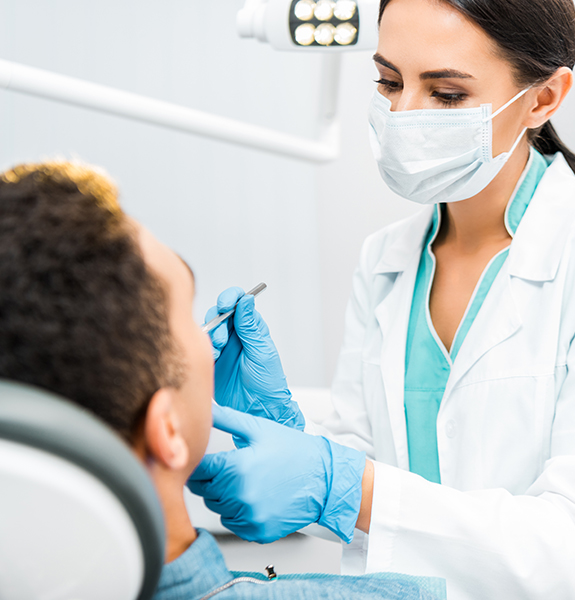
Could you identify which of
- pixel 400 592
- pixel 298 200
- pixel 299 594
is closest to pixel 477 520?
pixel 400 592

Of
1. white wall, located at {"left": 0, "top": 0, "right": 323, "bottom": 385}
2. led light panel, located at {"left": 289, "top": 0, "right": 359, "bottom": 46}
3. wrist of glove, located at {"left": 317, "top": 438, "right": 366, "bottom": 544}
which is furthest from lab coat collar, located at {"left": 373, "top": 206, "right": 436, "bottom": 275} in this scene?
white wall, located at {"left": 0, "top": 0, "right": 323, "bottom": 385}

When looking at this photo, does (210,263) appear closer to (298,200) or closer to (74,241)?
(298,200)

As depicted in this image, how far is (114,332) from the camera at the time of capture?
586 mm

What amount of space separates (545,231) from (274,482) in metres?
0.81

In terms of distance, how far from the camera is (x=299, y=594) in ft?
2.33

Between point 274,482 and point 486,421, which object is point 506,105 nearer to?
point 486,421

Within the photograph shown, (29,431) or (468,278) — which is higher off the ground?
(29,431)

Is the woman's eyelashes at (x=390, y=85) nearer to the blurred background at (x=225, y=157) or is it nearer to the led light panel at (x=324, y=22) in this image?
the led light panel at (x=324, y=22)

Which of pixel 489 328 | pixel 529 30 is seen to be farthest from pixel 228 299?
pixel 529 30

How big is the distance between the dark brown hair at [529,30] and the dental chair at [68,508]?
1.07m

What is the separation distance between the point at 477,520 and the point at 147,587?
65 centimetres

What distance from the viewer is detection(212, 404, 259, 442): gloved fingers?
87cm

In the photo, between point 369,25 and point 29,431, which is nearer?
point 29,431

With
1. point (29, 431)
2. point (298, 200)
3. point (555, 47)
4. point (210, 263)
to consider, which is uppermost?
point (555, 47)
